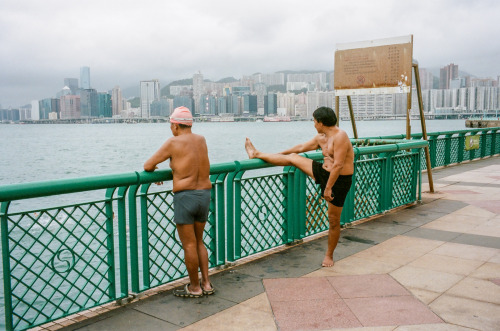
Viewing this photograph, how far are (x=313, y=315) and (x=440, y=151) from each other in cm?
1313

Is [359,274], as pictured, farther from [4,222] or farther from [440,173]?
[440,173]

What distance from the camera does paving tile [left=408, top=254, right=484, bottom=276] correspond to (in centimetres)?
538

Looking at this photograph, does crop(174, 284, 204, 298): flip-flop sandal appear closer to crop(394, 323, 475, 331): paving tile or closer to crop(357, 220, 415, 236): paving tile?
crop(394, 323, 475, 331): paving tile

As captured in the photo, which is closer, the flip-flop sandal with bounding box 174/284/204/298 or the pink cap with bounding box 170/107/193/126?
the pink cap with bounding box 170/107/193/126

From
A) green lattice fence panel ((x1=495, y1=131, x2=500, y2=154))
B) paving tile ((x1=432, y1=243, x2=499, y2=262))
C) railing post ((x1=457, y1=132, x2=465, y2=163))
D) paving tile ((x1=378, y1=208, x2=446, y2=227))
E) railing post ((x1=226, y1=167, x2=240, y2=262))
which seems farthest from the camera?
green lattice fence panel ((x1=495, y1=131, x2=500, y2=154))

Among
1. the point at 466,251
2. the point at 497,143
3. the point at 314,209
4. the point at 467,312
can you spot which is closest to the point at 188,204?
the point at 467,312

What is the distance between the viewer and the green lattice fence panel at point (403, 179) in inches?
340

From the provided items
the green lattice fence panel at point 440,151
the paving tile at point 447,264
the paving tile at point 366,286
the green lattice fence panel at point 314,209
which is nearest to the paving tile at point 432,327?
the paving tile at point 366,286

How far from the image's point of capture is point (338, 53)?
390 inches

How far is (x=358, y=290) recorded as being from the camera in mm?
4797

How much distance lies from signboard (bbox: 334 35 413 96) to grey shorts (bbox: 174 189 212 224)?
592 cm

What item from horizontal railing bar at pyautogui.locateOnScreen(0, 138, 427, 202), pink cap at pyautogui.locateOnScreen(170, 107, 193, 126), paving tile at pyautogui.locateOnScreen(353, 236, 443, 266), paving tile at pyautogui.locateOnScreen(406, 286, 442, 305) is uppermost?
pink cap at pyautogui.locateOnScreen(170, 107, 193, 126)

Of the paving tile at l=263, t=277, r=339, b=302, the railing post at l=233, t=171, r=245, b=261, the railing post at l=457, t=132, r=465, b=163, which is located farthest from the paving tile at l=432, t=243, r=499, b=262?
the railing post at l=457, t=132, r=465, b=163

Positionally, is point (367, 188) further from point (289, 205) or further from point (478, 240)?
point (289, 205)
